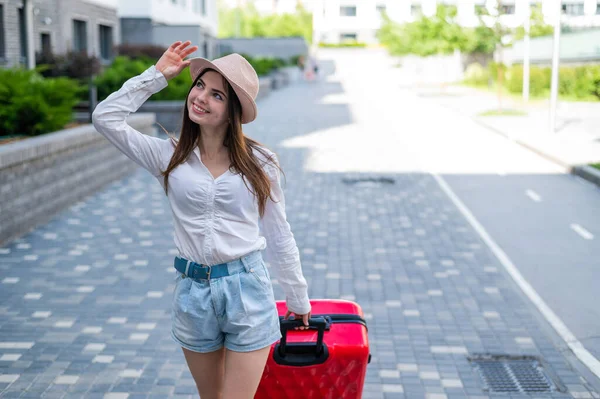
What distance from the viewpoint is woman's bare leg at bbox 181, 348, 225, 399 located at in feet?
10.7

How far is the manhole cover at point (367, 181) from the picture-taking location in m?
13.2

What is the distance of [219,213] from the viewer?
3207 millimetres

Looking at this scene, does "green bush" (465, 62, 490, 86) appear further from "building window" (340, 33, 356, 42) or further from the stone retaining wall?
"building window" (340, 33, 356, 42)

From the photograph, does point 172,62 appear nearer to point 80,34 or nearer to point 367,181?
point 367,181

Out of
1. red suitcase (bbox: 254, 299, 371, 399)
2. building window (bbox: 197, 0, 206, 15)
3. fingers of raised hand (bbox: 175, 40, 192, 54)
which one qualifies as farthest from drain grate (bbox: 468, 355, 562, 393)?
building window (bbox: 197, 0, 206, 15)

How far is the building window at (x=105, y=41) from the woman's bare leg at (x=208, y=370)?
32.7 metres

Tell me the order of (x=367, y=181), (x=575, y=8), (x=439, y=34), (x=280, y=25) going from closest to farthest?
(x=367, y=181) < (x=439, y=34) < (x=575, y=8) < (x=280, y=25)

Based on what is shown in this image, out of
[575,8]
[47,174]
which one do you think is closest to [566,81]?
[47,174]

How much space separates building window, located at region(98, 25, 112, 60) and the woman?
32.5m

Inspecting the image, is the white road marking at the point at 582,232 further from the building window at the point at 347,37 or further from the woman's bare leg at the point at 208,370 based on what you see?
the building window at the point at 347,37

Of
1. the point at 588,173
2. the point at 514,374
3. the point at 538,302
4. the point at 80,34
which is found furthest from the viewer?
the point at 80,34

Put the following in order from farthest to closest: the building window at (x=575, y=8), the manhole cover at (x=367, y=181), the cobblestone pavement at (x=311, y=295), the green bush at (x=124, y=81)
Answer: the building window at (x=575, y=8), the green bush at (x=124, y=81), the manhole cover at (x=367, y=181), the cobblestone pavement at (x=311, y=295)

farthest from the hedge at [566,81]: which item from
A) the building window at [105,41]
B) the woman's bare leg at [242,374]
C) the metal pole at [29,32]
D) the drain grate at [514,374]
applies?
the woman's bare leg at [242,374]

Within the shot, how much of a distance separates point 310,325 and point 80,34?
95.9 feet
